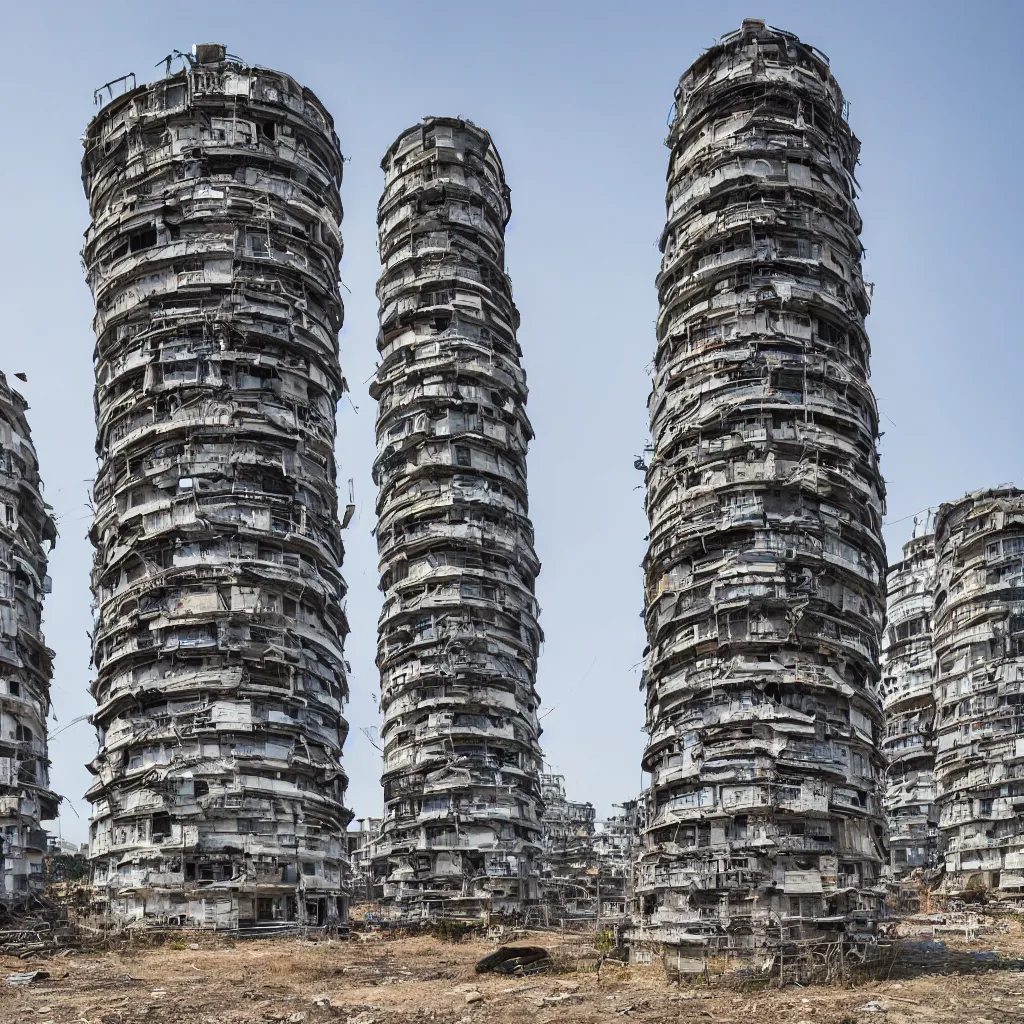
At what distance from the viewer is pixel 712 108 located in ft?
267

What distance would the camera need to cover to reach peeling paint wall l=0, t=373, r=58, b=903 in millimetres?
82750

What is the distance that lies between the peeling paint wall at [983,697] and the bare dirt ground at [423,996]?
52.5 metres

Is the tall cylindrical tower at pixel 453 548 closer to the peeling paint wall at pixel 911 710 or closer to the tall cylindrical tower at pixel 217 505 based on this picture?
the tall cylindrical tower at pixel 217 505

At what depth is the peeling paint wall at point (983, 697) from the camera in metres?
105

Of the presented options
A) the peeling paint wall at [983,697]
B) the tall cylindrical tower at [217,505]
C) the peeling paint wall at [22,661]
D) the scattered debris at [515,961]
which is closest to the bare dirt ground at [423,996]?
the scattered debris at [515,961]

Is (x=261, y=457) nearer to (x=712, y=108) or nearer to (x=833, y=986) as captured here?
(x=712, y=108)

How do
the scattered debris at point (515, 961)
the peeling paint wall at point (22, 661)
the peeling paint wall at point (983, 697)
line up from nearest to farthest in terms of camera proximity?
the scattered debris at point (515, 961) < the peeling paint wall at point (22, 661) < the peeling paint wall at point (983, 697)

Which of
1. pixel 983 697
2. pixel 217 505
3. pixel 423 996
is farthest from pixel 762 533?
pixel 983 697

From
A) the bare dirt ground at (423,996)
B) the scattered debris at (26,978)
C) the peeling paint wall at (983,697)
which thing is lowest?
the bare dirt ground at (423,996)

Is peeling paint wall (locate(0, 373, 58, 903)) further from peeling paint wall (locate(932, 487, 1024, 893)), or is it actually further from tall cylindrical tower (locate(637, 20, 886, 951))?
peeling paint wall (locate(932, 487, 1024, 893))

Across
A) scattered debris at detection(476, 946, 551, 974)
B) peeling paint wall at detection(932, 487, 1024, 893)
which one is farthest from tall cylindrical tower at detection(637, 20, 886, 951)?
peeling paint wall at detection(932, 487, 1024, 893)

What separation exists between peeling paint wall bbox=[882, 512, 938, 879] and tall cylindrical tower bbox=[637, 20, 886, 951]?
64.6m

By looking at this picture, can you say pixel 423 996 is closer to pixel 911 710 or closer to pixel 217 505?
pixel 217 505

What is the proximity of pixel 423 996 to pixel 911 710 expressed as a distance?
111m
